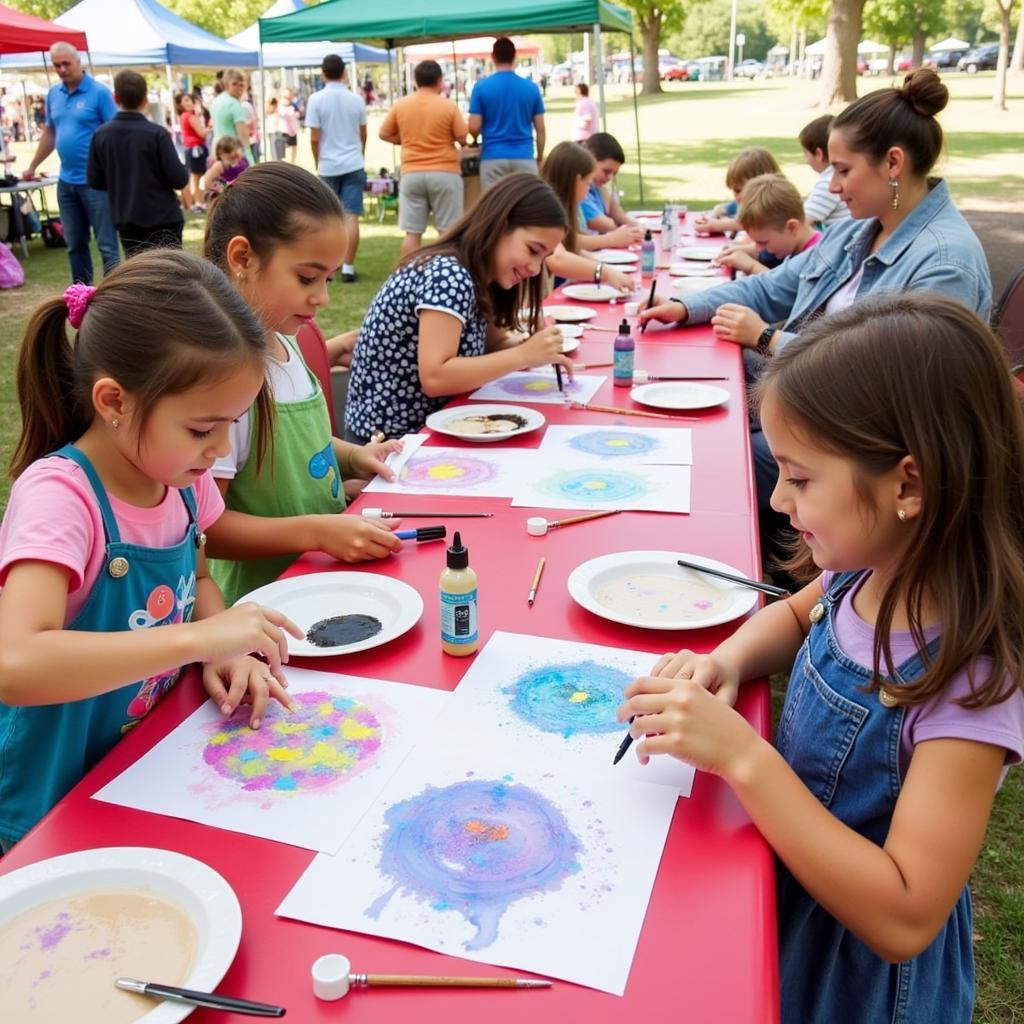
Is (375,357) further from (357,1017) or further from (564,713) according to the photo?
(357,1017)

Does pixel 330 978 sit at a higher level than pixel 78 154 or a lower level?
lower

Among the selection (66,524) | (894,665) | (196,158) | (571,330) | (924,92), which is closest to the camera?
(894,665)

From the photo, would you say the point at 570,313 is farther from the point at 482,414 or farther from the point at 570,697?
the point at 570,697

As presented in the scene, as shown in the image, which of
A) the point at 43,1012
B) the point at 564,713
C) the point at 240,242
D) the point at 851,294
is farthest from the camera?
the point at 851,294

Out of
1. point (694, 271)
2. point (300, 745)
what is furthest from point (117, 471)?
point (694, 271)

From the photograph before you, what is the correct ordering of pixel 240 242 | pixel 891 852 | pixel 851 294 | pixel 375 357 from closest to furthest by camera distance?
pixel 891 852, pixel 240 242, pixel 375 357, pixel 851 294

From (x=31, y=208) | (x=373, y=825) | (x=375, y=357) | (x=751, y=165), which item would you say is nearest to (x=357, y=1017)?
(x=373, y=825)

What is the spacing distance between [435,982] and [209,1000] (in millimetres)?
206

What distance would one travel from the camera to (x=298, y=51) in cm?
1587

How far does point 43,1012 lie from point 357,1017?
289 mm

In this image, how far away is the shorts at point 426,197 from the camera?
858 cm

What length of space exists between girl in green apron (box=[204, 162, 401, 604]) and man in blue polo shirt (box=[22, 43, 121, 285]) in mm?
6299

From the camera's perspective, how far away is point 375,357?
2.98m

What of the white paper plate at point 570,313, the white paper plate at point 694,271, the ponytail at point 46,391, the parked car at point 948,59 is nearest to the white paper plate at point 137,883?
the ponytail at point 46,391
